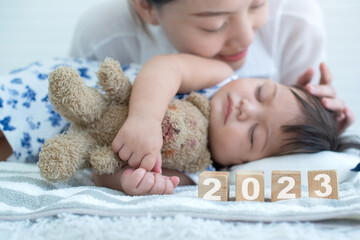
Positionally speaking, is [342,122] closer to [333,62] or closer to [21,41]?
[333,62]

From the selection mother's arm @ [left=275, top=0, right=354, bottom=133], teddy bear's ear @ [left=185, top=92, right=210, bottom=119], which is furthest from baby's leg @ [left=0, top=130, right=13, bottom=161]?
mother's arm @ [left=275, top=0, right=354, bottom=133]

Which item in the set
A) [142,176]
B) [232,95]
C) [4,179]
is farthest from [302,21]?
[4,179]

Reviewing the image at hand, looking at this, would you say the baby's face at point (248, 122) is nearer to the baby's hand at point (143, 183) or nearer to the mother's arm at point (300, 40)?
the baby's hand at point (143, 183)

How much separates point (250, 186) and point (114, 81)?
42cm

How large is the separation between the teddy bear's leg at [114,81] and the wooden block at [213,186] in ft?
1.09

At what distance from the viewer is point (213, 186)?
2.61 ft

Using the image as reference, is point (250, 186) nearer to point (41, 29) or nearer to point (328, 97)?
point (328, 97)

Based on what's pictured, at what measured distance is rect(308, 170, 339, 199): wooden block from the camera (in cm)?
80

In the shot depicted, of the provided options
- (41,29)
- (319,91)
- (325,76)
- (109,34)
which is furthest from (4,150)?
(41,29)

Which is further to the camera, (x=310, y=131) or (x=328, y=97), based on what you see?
(x=328, y=97)

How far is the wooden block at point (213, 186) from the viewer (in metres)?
0.78

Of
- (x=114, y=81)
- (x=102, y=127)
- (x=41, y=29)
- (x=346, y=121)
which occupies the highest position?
(x=114, y=81)

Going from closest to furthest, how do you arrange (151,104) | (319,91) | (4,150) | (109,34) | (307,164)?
(151,104), (307,164), (4,150), (319,91), (109,34)

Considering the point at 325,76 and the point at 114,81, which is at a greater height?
the point at 114,81
